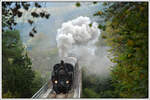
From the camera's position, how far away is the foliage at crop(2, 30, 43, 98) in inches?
264

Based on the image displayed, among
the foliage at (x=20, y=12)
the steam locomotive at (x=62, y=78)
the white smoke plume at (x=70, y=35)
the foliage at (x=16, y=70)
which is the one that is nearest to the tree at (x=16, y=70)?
the foliage at (x=16, y=70)

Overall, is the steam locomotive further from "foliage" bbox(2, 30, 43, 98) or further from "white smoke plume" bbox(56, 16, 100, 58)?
"white smoke plume" bbox(56, 16, 100, 58)

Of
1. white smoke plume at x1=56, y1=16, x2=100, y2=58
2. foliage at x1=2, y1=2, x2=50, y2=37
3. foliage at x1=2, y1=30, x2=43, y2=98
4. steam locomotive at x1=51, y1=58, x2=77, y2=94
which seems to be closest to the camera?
foliage at x1=2, y1=2, x2=50, y2=37

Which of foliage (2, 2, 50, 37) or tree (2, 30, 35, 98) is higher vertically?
foliage (2, 2, 50, 37)

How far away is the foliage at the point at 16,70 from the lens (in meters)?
6.70

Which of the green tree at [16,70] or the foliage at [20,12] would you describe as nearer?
the foliage at [20,12]

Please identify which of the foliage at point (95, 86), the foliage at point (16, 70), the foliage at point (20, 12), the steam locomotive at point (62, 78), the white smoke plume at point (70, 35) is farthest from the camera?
the white smoke plume at point (70, 35)

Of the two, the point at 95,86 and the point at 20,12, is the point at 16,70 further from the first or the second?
the point at 95,86

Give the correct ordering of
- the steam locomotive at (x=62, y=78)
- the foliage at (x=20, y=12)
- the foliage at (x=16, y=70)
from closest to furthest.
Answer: the foliage at (x=20, y=12) < the foliage at (x=16, y=70) < the steam locomotive at (x=62, y=78)

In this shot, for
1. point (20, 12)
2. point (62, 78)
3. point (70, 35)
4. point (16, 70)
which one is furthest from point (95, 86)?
point (20, 12)

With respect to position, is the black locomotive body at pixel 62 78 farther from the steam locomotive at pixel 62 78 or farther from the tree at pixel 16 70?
the tree at pixel 16 70

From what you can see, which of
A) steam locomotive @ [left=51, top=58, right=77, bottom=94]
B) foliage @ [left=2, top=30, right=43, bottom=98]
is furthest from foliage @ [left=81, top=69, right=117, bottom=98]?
foliage @ [left=2, top=30, right=43, bottom=98]

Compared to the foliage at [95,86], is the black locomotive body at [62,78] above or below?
above

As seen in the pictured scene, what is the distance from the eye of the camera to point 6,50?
20.6ft
